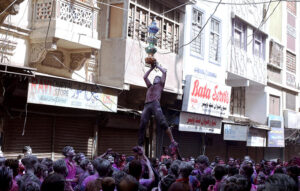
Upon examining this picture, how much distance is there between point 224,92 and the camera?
18.5 m

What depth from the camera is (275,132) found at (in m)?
23.6

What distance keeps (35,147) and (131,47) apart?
4.29m

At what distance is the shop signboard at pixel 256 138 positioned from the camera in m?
20.7

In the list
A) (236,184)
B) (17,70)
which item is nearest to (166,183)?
(236,184)

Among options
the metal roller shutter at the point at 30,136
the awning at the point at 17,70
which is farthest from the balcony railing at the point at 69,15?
the metal roller shutter at the point at 30,136

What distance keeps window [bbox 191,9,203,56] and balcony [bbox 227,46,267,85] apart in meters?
2.60

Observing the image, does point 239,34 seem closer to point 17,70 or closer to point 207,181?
point 17,70

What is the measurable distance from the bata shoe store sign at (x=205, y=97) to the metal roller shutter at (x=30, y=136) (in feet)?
19.4

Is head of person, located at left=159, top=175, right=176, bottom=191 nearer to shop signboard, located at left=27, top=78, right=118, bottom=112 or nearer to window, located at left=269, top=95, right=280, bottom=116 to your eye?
shop signboard, located at left=27, top=78, right=118, bottom=112

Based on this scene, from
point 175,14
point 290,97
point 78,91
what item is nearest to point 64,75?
point 78,91

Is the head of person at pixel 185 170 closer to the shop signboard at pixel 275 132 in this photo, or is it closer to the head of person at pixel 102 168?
the head of person at pixel 102 168

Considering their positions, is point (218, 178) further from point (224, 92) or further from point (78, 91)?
point (224, 92)

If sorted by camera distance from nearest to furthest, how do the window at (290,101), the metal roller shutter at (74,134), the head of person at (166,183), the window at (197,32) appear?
the head of person at (166,183), the metal roller shutter at (74,134), the window at (197,32), the window at (290,101)

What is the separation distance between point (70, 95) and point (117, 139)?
3.81 metres
